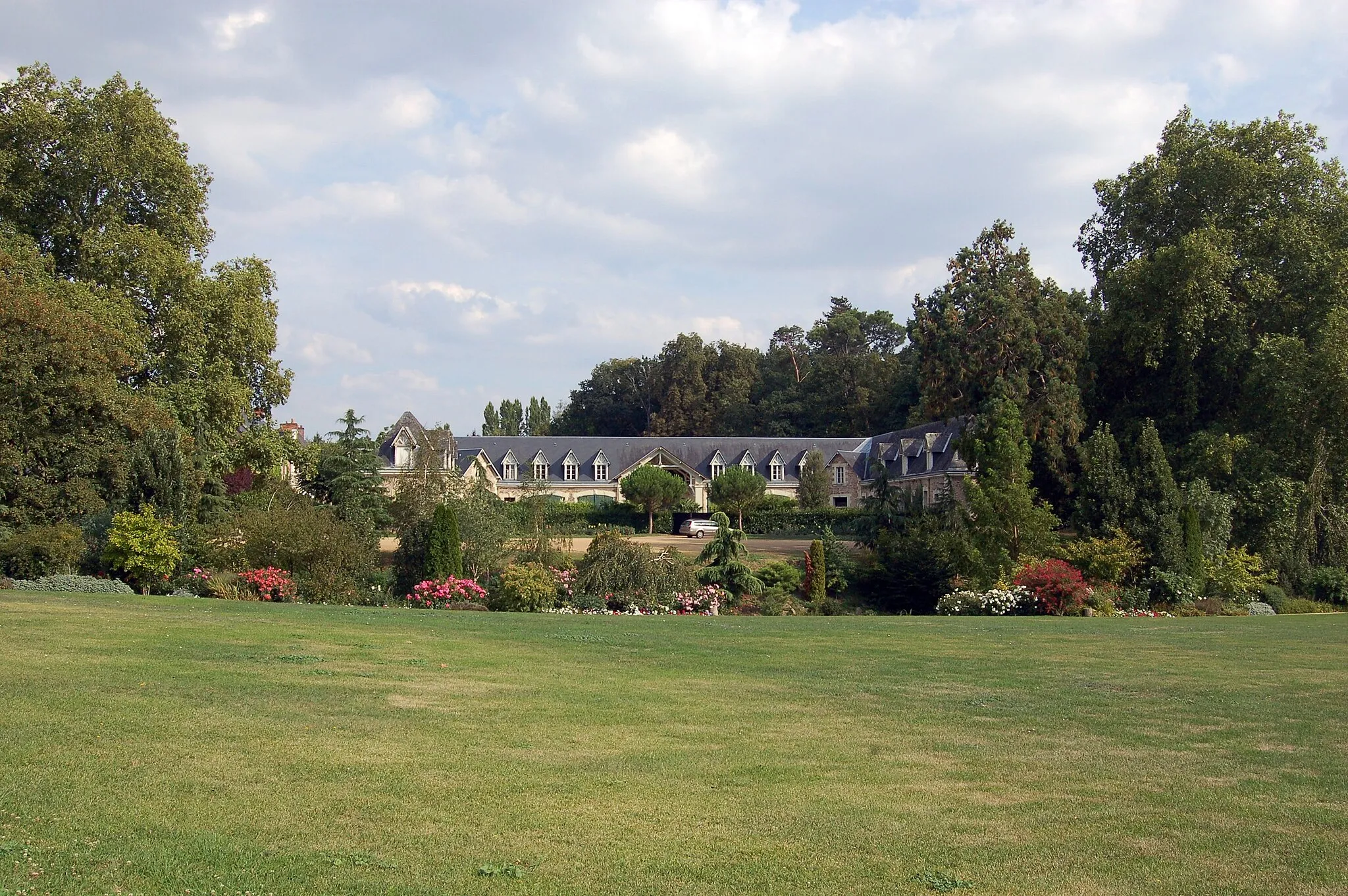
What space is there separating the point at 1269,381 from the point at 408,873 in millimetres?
35663

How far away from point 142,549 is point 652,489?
3580cm

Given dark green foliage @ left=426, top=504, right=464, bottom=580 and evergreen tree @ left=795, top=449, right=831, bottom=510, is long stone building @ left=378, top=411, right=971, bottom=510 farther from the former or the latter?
dark green foliage @ left=426, top=504, right=464, bottom=580

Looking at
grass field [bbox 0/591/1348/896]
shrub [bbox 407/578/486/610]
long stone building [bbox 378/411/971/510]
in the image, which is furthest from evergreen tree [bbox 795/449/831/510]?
grass field [bbox 0/591/1348/896]

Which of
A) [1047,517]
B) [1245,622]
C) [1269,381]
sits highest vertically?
[1269,381]

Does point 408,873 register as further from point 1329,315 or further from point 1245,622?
point 1329,315

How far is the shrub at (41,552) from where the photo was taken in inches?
984

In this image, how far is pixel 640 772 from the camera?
26.5 ft

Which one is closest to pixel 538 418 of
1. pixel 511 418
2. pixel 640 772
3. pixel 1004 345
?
pixel 511 418

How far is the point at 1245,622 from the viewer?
23906 mm

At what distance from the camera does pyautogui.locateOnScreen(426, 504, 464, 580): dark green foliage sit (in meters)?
26.8

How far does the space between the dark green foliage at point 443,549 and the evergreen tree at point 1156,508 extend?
19.1 metres

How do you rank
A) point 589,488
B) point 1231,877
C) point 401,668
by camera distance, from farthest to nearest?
point 589,488 → point 401,668 → point 1231,877

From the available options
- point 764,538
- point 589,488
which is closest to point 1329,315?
point 764,538

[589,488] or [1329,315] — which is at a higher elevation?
[1329,315]
